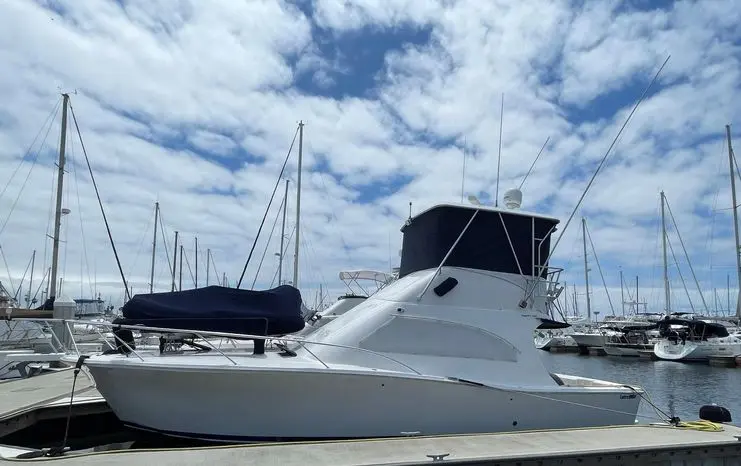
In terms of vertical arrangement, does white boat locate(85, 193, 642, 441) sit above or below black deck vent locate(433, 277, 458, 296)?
below

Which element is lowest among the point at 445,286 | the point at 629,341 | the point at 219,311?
the point at 629,341

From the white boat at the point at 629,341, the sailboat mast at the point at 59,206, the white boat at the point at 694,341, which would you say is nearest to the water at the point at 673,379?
the white boat at the point at 694,341

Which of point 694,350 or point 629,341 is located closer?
point 694,350

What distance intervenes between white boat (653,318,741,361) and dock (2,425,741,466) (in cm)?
3340

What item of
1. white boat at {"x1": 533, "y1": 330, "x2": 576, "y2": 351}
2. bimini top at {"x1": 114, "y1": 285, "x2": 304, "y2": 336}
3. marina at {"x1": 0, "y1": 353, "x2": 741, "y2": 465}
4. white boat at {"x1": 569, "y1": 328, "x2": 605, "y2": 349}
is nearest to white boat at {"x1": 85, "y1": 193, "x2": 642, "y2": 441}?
bimini top at {"x1": 114, "y1": 285, "x2": 304, "y2": 336}

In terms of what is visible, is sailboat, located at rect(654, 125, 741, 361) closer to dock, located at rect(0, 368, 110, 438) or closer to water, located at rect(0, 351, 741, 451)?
water, located at rect(0, 351, 741, 451)

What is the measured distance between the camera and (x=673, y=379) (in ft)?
91.0

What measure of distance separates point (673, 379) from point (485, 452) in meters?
26.7

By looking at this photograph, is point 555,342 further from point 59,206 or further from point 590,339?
point 59,206

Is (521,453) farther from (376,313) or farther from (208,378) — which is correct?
(208,378)

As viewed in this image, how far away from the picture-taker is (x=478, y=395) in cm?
764

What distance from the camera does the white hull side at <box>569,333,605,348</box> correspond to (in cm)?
4528

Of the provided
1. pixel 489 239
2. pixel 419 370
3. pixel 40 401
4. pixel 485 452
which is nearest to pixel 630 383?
pixel 489 239

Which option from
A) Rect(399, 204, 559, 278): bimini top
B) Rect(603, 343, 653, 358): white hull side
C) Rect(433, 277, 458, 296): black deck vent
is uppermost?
Rect(399, 204, 559, 278): bimini top
